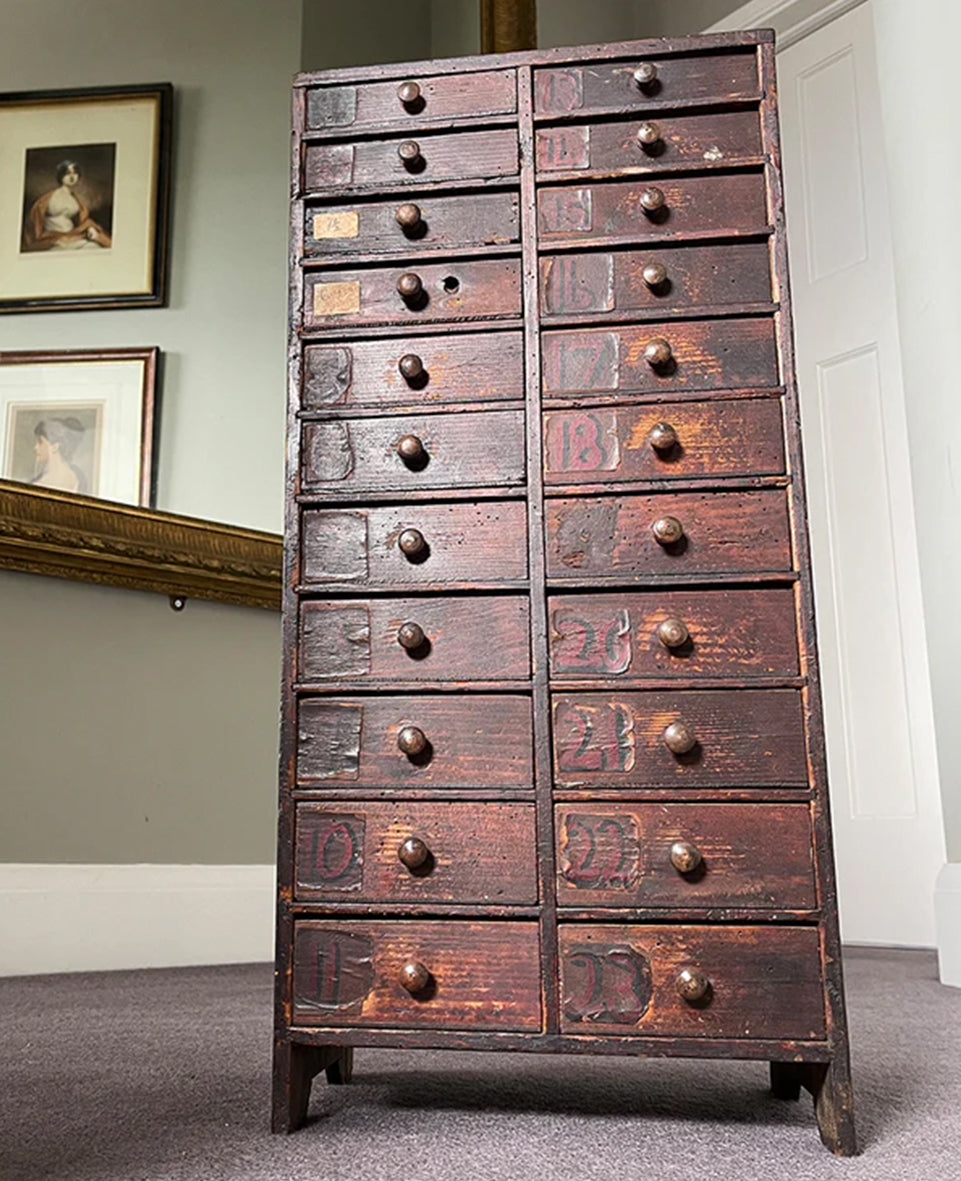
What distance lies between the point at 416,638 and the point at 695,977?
0.46 metres

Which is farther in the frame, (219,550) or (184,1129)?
(219,550)

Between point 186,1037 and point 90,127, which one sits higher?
point 90,127

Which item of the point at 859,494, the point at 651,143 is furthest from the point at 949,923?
the point at 651,143

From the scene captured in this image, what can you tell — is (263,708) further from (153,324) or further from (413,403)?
(413,403)

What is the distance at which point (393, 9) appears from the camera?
3.32 meters

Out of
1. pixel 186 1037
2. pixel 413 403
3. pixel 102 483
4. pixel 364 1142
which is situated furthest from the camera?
pixel 102 483

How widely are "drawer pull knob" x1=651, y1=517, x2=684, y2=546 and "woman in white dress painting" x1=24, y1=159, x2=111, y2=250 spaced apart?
1979 mm

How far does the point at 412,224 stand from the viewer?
1.38 metres

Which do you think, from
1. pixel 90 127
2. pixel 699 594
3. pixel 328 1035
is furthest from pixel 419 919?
pixel 90 127

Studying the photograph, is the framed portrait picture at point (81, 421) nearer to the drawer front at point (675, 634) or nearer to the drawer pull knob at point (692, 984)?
the drawer front at point (675, 634)

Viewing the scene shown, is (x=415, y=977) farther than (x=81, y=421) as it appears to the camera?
No

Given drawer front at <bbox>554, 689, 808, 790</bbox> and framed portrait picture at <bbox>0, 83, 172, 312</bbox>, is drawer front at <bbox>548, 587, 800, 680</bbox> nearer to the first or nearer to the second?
drawer front at <bbox>554, 689, 808, 790</bbox>

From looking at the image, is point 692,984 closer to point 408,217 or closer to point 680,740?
point 680,740

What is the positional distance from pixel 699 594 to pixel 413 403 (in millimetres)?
399
